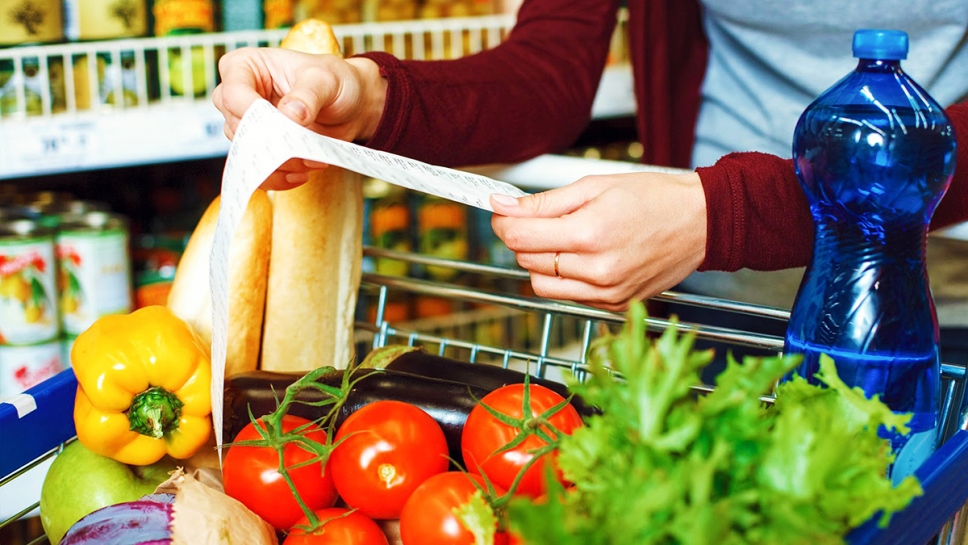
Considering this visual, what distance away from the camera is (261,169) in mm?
620

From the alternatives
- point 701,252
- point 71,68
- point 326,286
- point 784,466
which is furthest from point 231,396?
point 71,68

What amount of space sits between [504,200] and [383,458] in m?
0.21

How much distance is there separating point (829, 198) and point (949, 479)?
0.21 metres

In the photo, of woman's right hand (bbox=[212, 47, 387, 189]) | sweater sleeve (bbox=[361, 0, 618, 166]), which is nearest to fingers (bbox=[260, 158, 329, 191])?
woman's right hand (bbox=[212, 47, 387, 189])

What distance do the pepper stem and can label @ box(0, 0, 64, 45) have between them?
27.2 inches

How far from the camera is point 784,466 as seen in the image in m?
0.43

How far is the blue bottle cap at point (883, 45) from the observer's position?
0.62 meters

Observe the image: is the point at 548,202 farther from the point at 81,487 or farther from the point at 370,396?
the point at 81,487

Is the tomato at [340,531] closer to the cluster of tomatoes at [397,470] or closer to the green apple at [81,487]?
the cluster of tomatoes at [397,470]

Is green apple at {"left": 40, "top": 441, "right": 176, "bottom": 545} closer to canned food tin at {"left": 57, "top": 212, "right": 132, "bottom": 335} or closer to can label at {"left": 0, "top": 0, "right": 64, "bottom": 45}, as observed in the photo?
canned food tin at {"left": 57, "top": 212, "right": 132, "bottom": 335}

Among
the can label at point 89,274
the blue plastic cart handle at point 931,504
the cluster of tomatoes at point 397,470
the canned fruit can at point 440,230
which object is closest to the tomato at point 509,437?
the cluster of tomatoes at point 397,470

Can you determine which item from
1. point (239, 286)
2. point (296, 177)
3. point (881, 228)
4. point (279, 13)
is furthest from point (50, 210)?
point (881, 228)

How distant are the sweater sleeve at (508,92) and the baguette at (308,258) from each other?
72 millimetres

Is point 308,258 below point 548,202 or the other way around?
below
